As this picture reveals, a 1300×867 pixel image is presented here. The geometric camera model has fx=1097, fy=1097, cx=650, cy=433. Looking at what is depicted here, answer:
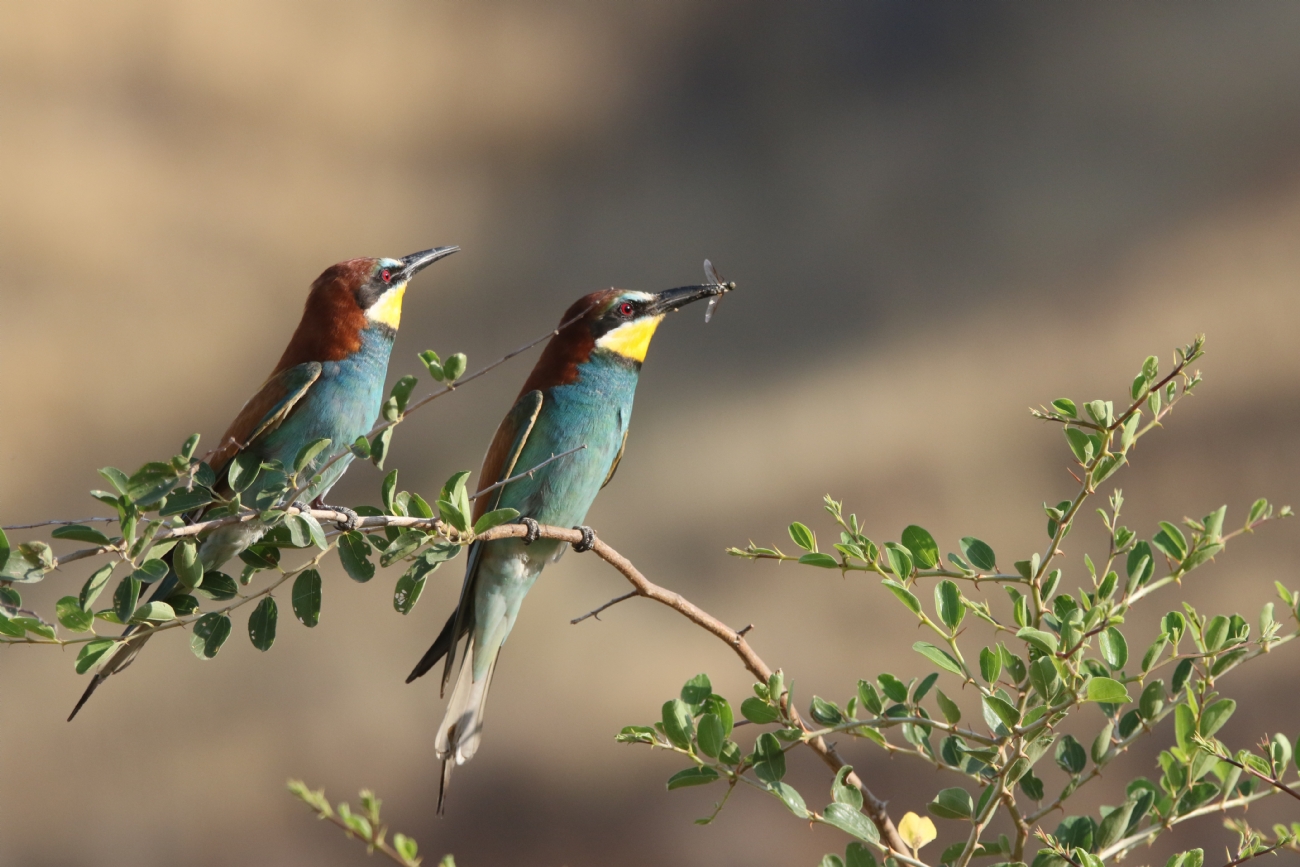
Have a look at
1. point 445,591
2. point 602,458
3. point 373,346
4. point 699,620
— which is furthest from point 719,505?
point 699,620

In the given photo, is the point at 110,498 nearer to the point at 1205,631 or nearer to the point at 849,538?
the point at 849,538

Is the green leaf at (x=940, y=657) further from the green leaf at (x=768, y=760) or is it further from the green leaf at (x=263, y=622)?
the green leaf at (x=263, y=622)

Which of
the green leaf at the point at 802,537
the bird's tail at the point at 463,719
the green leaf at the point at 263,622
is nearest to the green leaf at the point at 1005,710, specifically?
the green leaf at the point at 802,537

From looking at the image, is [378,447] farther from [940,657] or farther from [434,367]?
[940,657]

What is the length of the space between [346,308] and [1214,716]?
2.35 feet

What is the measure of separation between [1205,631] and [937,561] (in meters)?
0.12

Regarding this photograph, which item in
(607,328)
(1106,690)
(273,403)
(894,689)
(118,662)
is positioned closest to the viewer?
(1106,690)

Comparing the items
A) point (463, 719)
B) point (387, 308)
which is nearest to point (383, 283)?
point (387, 308)

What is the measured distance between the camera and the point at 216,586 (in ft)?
1.92

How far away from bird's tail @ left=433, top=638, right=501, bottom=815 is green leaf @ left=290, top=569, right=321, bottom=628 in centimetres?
28

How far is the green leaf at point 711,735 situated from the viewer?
0.49m

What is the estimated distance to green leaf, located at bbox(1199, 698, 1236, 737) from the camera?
1.53ft

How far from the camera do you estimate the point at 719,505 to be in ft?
6.43

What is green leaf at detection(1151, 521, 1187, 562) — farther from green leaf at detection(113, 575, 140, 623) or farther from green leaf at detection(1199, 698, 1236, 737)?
green leaf at detection(113, 575, 140, 623)
